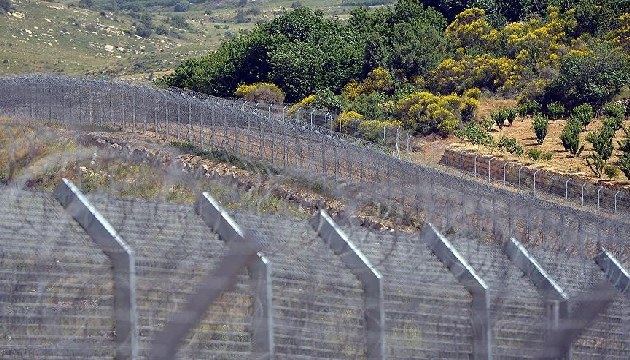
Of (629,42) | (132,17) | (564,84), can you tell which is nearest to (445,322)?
(564,84)

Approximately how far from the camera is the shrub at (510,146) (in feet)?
103

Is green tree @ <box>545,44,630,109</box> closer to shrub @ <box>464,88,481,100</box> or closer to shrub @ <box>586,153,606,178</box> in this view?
shrub @ <box>464,88,481,100</box>

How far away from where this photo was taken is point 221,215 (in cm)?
493

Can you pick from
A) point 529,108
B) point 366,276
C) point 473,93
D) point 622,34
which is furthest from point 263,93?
point 366,276

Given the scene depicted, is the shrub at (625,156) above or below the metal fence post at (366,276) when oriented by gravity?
below

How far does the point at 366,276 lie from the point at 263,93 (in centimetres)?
3657

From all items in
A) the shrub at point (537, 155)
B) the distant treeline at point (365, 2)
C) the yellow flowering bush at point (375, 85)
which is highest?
the shrub at point (537, 155)

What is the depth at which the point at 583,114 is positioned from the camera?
35.3 m

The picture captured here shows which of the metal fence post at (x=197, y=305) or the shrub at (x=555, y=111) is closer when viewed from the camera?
the metal fence post at (x=197, y=305)

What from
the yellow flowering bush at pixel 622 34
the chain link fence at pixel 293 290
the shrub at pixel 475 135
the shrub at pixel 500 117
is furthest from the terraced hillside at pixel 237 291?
the yellow flowering bush at pixel 622 34

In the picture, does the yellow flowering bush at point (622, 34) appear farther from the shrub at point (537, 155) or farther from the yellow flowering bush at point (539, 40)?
the shrub at point (537, 155)

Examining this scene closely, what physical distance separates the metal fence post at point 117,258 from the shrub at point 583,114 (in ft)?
101

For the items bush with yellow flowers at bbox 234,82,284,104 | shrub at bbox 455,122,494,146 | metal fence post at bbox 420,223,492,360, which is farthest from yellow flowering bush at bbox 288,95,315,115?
metal fence post at bbox 420,223,492,360

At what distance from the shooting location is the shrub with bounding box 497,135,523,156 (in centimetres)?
3142
